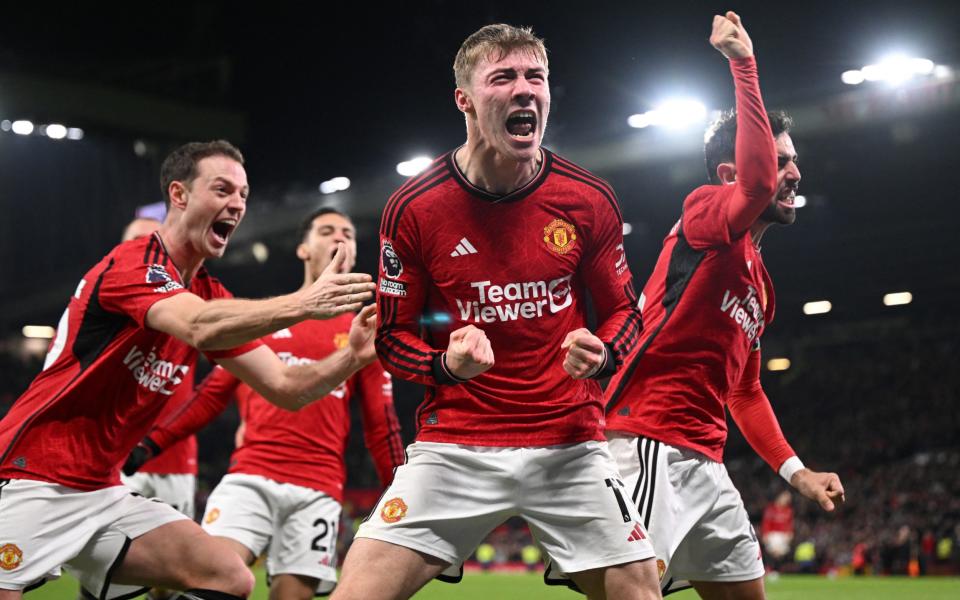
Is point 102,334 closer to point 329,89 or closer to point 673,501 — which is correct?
point 673,501

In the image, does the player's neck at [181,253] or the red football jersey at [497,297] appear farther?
the player's neck at [181,253]

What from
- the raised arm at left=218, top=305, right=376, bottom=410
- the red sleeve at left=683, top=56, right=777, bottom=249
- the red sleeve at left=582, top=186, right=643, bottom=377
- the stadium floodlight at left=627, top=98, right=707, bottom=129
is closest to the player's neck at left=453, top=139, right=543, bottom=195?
the red sleeve at left=582, top=186, right=643, bottom=377

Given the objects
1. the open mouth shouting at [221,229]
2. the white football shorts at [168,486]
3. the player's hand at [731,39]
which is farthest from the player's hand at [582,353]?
the white football shorts at [168,486]

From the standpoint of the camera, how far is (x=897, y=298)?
31.8 meters

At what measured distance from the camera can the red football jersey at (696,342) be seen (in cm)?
434

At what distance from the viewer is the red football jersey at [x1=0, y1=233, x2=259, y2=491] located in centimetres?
417

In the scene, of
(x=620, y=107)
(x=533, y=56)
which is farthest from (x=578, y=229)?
(x=620, y=107)

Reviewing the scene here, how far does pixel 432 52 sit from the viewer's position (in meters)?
16.8

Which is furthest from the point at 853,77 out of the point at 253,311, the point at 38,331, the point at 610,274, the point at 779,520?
the point at 38,331

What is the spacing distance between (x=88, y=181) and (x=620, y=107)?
12384mm

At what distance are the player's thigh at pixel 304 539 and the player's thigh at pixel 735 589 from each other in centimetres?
246

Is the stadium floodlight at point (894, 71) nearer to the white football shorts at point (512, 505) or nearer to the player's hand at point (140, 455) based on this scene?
the player's hand at point (140, 455)

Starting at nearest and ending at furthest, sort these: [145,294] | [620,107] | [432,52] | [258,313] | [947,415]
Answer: [258,313] → [145,294] → [432,52] → [620,107] → [947,415]

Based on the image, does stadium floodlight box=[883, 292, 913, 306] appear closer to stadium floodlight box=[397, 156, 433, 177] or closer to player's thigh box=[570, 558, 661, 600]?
stadium floodlight box=[397, 156, 433, 177]
